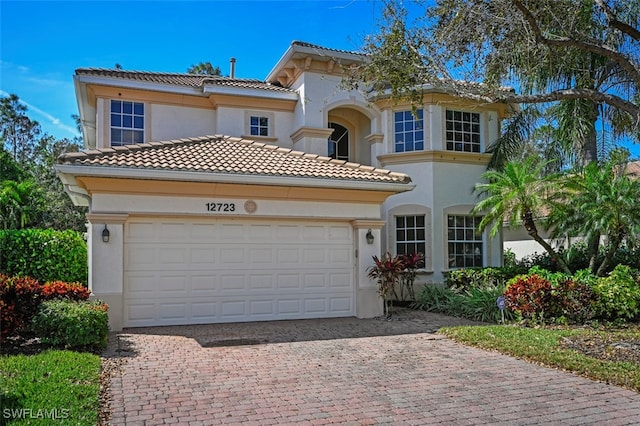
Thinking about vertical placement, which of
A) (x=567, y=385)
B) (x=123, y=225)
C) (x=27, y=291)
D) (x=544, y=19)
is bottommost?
(x=567, y=385)

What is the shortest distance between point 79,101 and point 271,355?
11642mm

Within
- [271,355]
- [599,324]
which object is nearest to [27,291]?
[271,355]

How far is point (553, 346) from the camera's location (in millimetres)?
9531

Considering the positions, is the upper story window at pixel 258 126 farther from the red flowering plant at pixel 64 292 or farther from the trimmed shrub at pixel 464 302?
the red flowering plant at pixel 64 292

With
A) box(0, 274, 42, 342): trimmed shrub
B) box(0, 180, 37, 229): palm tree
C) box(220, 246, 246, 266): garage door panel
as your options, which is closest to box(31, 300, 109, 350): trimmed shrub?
box(0, 274, 42, 342): trimmed shrub

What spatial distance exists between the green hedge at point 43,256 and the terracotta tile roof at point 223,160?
3.68 m

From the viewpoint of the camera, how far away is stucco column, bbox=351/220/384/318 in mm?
12961

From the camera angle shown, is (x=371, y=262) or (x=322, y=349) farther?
(x=371, y=262)

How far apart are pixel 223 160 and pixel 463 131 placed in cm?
854

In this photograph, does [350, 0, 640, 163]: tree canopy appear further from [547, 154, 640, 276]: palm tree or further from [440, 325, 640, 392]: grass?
[440, 325, 640, 392]: grass

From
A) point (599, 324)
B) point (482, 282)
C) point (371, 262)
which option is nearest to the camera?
point (599, 324)

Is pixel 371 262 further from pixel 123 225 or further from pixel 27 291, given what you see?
pixel 27 291

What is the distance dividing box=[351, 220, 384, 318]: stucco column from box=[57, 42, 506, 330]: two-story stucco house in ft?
0.10

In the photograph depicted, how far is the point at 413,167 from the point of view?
16.5 meters
